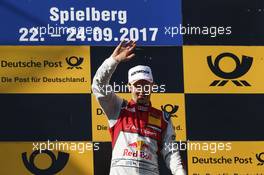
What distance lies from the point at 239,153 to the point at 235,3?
1.01 m

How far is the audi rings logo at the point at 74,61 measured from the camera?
4938 millimetres

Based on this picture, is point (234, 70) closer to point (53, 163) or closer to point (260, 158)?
point (260, 158)

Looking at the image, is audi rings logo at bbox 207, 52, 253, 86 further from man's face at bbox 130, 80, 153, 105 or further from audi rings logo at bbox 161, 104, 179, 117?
man's face at bbox 130, 80, 153, 105

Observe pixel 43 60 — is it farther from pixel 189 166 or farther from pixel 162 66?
pixel 189 166

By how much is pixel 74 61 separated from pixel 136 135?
2.69 feet

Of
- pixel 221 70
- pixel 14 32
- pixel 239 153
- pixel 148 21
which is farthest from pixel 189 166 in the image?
pixel 14 32

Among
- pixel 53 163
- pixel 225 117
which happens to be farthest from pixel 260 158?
pixel 53 163

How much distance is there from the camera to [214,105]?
507cm

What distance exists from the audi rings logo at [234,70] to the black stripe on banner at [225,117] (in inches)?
3.4

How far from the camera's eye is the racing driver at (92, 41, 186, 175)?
426cm

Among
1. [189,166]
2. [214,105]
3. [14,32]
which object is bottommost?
[189,166]

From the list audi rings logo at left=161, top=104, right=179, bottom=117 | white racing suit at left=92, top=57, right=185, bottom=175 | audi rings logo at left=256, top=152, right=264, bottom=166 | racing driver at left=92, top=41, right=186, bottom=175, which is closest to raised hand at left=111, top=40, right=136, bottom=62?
racing driver at left=92, top=41, right=186, bottom=175

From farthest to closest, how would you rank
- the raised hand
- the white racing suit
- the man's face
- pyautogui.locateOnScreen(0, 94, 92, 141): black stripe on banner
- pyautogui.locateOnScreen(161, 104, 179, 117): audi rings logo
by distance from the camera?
pyautogui.locateOnScreen(161, 104, 179, 117): audi rings logo < pyautogui.locateOnScreen(0, 94, 92, 141): black stripe on banner < the man's face < the white racing suit < the raised hand

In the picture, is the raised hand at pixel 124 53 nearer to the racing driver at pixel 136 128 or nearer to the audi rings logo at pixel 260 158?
the racing driver at pixel 136 128
